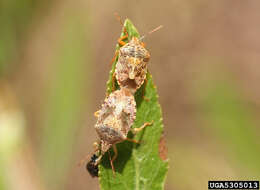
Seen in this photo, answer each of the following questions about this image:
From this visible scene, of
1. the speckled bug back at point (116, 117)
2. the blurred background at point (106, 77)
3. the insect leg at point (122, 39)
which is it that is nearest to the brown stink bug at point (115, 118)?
the speckled bug back at point (116, 117)

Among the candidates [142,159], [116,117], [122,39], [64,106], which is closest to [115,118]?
[116,117]

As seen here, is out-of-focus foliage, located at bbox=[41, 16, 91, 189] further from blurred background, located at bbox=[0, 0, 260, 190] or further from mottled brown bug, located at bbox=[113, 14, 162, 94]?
mottled brown bug, located at bbox=[113, 14, 162, 94]

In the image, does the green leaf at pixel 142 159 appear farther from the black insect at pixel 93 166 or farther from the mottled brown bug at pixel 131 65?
the black insect at pixel 93 166

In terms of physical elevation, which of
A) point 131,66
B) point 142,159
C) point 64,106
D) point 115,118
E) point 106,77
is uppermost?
point 106,77

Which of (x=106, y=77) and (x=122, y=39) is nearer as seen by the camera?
(x=122, y=39)

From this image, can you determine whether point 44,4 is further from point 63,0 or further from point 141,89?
point 141,89

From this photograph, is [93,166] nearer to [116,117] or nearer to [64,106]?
[116,117]
